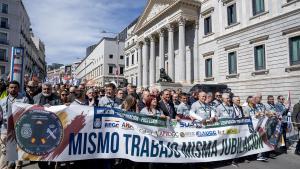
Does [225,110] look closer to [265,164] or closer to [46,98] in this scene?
[265,164]

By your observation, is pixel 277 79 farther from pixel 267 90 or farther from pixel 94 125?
pixel 94 125

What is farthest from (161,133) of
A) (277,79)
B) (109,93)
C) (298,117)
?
(277,79)

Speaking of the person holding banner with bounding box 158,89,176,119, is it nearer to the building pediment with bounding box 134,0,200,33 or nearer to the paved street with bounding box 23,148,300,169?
the paved street with bounding box 23,148,300,169

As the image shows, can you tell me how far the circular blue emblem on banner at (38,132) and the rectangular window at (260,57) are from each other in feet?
72.0

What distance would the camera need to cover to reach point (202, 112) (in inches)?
309

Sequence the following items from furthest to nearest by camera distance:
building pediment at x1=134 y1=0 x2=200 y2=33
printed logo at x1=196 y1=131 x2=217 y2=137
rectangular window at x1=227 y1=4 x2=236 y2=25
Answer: building pediment at x1=134 y1=0 x2=200 y2=33 < rectangular window at x1=227 y1=4 x2=236 y2=25 < printed logo at x1=196 y1=131 x2=217 y2=137

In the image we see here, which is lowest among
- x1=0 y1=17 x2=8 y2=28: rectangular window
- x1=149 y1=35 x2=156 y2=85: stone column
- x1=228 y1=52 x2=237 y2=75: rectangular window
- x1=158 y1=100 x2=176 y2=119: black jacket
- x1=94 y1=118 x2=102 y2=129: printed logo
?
x1=94 y1=118 x2=102 y2=129: printed logo

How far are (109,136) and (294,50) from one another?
1960 cm

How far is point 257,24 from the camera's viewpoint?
981 inches

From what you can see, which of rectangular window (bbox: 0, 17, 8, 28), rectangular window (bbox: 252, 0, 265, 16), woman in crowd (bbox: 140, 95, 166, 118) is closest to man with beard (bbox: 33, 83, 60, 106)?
woman in crowd (bbox: 140, 95, 166, 118)

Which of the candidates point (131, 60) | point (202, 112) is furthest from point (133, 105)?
point (131, 60)

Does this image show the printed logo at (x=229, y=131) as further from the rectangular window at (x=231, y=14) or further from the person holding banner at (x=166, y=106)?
the rectangular window at (x=231, y=14)

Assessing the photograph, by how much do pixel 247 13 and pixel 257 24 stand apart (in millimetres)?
1843

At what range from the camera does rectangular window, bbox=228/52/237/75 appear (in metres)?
27.9
